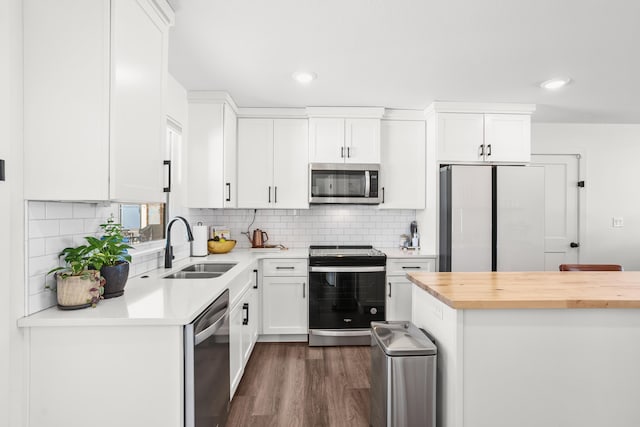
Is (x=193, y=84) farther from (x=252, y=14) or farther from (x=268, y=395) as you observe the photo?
(x=268, y=395)

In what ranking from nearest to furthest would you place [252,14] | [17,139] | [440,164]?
[17,139] < [252,14] < [440,164]

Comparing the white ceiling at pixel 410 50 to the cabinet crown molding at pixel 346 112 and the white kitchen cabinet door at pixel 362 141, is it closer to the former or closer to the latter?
the cabinet crown molding at pixel 346 112

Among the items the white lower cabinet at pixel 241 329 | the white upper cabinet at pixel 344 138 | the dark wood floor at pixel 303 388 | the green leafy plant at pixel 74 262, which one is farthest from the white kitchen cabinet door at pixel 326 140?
the green leafy plant at pixel 74 262

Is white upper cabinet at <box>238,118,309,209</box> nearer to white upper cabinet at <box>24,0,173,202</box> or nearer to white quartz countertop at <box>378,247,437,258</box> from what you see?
white quartz countertop at <box>378,247,437,258</box>

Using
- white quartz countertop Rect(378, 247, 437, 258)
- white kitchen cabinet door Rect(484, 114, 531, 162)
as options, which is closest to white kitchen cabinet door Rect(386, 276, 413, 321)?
white quartz countertop Rect(378, 247, 437, 258)

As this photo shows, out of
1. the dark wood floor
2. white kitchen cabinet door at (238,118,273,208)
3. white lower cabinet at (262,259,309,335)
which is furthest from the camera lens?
white kitchen cabinet door at (238,118,273,208)

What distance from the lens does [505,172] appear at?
326 cm

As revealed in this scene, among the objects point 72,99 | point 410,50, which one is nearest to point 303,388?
point 72,99

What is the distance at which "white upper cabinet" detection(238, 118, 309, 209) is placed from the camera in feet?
12.2

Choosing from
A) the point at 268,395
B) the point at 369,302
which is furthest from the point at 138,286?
the point at 369,302

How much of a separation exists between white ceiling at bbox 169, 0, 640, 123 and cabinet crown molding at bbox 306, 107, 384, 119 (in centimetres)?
13

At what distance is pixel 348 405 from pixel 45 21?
8.58 ft

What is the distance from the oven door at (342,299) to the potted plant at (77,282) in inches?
82.3

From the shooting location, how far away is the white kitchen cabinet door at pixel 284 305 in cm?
343
